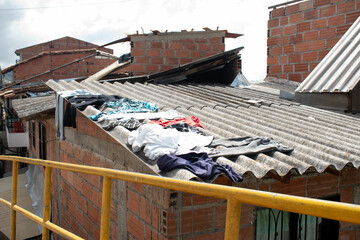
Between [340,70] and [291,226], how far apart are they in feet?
15.1

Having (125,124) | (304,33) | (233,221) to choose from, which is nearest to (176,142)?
(125,124)

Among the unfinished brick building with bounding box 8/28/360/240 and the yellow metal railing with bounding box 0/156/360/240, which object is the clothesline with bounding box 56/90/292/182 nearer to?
the unfinished brick building with bounding box 8/28/360/240

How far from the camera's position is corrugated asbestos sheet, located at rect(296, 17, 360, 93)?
677 cm

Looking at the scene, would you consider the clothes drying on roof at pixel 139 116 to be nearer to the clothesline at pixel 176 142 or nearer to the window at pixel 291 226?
the clothesline at pixel 176 142

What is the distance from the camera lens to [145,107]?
4805mm

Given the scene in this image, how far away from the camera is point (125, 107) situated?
15.6 feet

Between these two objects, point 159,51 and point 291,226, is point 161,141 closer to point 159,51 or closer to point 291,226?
point 291,226

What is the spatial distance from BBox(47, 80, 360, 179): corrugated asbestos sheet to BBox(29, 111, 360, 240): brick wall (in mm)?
274

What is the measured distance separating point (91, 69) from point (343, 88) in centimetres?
1668

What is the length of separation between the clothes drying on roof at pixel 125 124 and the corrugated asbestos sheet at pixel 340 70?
4507mm

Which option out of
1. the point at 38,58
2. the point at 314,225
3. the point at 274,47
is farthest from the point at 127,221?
the point at 38,58

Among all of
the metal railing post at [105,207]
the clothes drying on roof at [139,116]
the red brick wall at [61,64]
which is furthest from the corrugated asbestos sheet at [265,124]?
the red brick wall at [61,64]

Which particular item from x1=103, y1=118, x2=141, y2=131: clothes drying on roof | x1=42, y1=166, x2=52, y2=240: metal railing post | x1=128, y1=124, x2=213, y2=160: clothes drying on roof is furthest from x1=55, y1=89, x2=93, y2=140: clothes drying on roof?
x1=128, y1=124, x2=213, y2=160: clothes drying on roof

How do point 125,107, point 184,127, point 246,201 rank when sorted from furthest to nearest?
point 125,107
point 184,127
point 246,201
